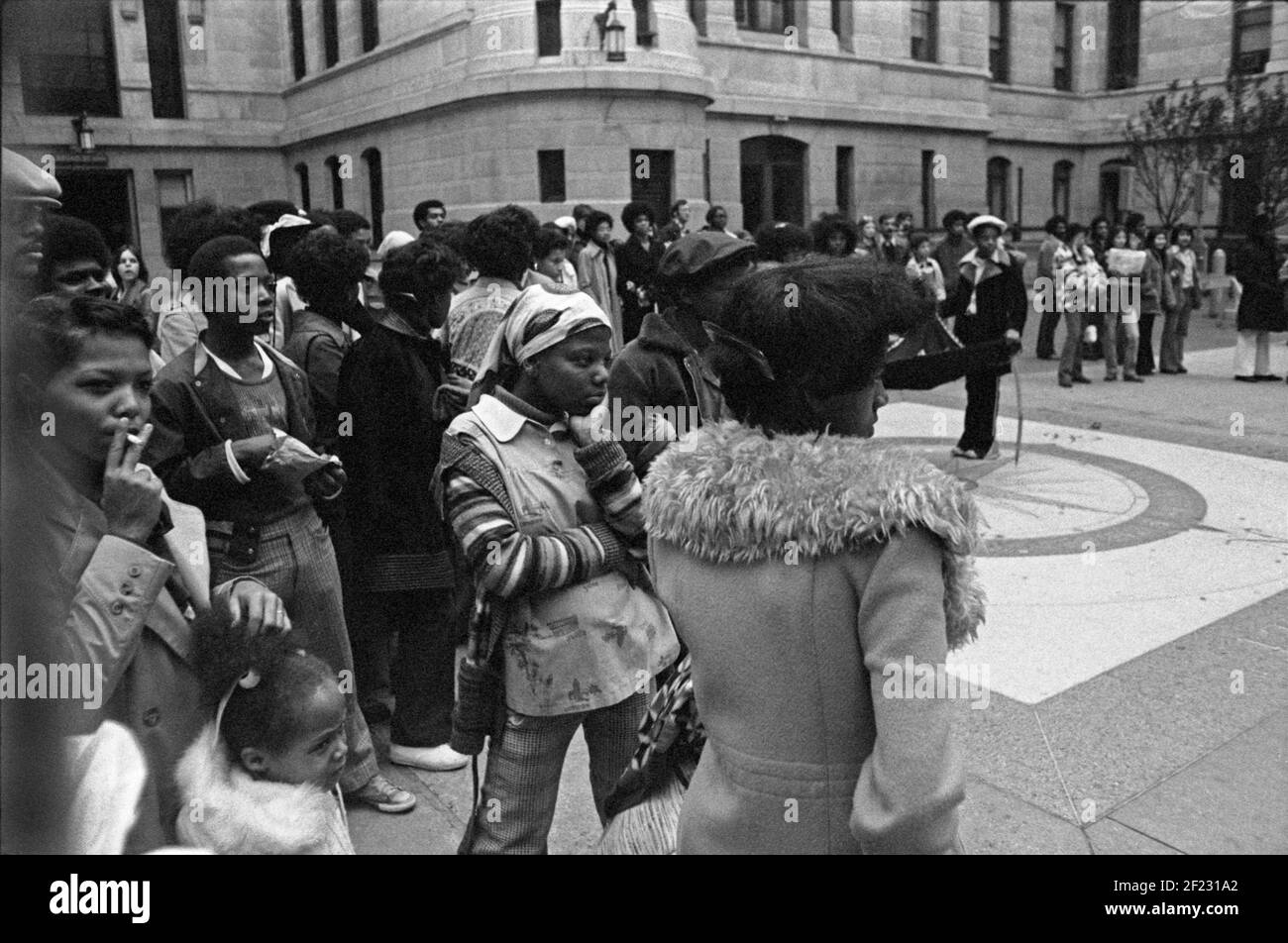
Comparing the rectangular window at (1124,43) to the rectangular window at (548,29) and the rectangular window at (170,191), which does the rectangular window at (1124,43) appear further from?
the rectangular window at (170,191)

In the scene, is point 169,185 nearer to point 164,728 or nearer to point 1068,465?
point 1068,465

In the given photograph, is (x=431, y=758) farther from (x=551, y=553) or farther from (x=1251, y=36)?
(x=1251, y=36)

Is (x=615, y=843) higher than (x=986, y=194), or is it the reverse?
(x=986, y=194)

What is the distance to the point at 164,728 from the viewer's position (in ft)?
7.08

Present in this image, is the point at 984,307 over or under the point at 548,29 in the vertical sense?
under

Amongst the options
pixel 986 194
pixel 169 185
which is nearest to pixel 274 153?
pixel 169 185

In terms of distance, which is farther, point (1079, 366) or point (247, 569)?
point (1079, 366)

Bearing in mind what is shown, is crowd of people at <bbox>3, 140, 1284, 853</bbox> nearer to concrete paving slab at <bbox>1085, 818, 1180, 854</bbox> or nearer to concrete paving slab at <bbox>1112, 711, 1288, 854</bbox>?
concrete paving slab at <bbox>1085, 818, 1180, 854</bbox>

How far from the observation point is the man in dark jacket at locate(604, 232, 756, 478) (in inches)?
136

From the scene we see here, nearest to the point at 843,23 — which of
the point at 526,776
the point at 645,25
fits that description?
the point at 645,25

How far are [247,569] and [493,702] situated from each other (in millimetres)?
986

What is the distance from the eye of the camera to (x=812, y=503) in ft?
5.50

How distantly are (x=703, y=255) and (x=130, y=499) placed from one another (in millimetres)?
2033

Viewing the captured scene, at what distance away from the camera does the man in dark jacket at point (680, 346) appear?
3453mm
